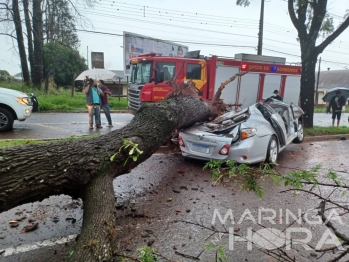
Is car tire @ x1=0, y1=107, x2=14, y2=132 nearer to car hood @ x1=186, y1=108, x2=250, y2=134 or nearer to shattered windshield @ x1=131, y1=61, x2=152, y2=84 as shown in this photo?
shattered windshield @ x1=131, y1=61, x2=152, y2=84

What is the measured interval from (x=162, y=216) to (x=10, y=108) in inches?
291

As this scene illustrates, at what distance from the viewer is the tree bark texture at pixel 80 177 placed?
2777 mm

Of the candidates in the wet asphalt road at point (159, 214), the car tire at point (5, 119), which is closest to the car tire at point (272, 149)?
the wet asphalt road at point (159, 214)

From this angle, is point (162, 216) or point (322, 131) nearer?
point (162, 216)

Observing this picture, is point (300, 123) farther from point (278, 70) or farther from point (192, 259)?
point (192, 259)

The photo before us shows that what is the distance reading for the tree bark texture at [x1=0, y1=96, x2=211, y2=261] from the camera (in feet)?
9.11

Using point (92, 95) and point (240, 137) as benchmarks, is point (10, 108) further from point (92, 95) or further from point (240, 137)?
point (240, 137)

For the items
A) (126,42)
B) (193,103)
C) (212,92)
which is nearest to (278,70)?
(212,92)

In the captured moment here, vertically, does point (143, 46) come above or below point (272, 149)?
above

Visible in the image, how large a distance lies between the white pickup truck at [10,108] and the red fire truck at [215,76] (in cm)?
395

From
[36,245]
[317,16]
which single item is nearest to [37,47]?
[317,16]

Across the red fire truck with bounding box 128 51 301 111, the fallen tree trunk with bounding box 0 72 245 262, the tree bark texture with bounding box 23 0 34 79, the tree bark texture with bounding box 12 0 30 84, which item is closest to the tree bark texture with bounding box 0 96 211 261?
the fallen tree trunk with bounding box 0 72 245 262

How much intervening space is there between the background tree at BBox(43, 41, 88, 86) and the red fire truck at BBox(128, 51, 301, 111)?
16.7 metres

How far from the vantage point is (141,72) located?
11.9 m
